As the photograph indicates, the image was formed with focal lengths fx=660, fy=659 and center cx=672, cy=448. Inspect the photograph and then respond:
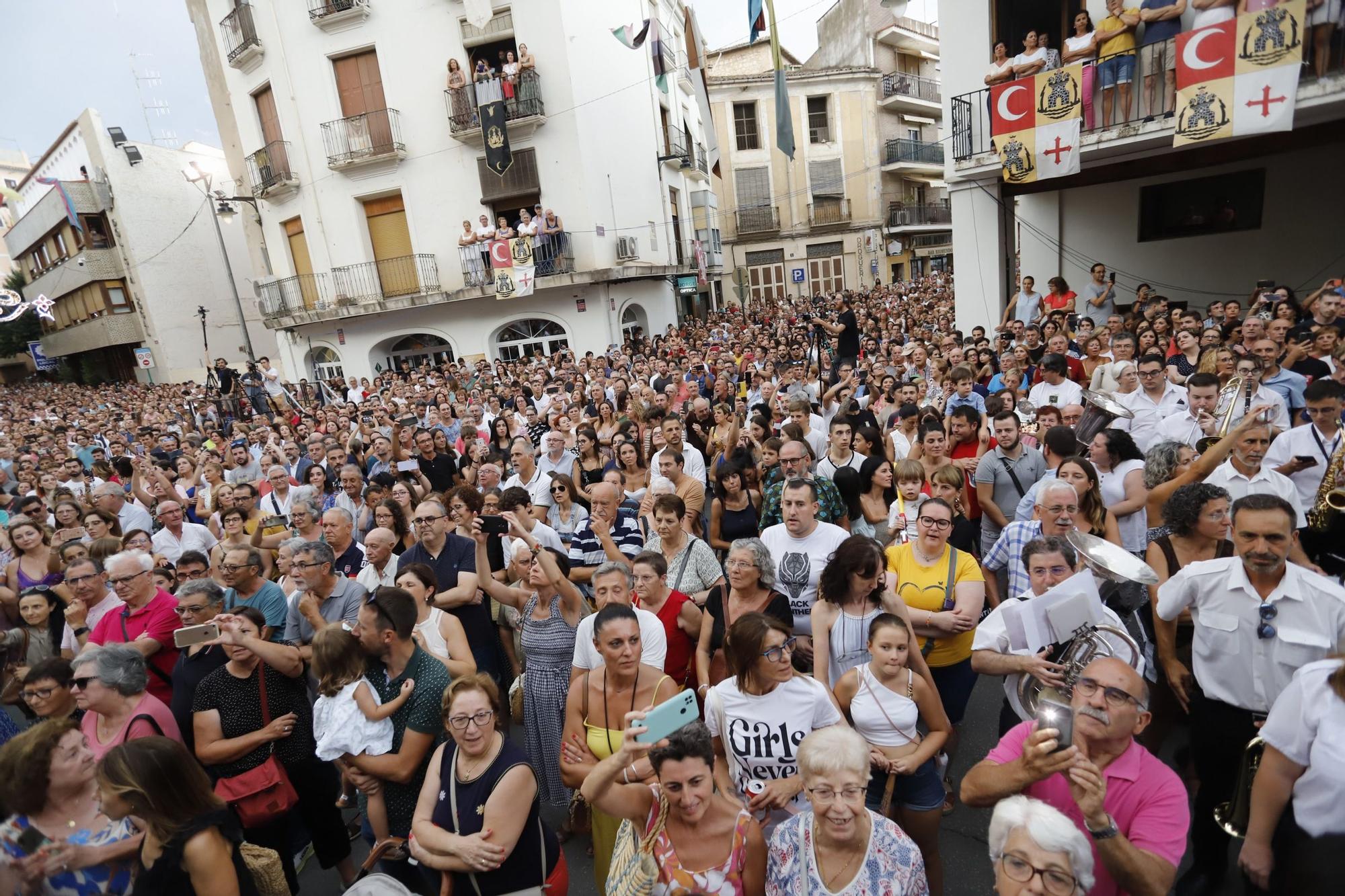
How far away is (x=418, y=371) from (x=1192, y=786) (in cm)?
1789

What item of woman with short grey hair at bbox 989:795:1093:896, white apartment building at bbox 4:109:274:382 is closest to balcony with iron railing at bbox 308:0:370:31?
white apartment building at bbox 4:109:274:382

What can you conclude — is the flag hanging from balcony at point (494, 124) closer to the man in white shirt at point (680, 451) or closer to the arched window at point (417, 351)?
the arched window at point (417, 351)

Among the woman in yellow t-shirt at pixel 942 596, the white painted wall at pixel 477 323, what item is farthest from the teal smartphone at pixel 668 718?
the white painted wall at pixel 477 323

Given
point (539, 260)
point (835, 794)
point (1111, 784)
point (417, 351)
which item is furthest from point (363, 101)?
point (1111, 784)

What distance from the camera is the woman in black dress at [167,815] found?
7.16ft

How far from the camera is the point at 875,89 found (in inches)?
1196

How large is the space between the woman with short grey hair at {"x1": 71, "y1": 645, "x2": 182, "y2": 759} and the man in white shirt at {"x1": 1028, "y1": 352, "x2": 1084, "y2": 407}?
6.27 metres

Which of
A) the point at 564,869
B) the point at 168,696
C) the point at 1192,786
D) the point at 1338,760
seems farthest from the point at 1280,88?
the point at 168,696

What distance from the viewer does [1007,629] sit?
2.58m

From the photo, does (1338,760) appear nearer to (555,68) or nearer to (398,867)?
(398,867)

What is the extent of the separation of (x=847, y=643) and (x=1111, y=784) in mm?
1127

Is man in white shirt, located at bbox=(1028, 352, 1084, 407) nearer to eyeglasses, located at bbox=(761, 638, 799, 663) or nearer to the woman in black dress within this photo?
eyeglasses, located at bbox=(761, 638, 799, 663)

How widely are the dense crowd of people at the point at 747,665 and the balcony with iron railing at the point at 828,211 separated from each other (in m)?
26.9

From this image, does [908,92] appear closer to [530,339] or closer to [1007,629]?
[530,339]
